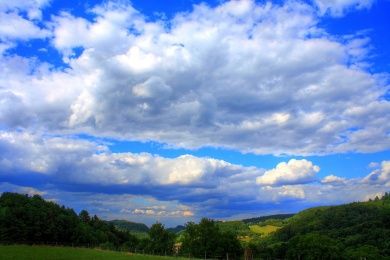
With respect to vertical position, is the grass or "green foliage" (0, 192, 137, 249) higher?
"green foliage" (0, 192, 137, 249)

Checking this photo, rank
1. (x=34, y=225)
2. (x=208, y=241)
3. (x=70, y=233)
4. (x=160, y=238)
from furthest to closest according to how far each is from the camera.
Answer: (x=160, y=238), (x=70, y=233), (x=208, y=241), (x=34, y=225)

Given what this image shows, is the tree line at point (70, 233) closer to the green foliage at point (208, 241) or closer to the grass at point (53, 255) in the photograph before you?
the green foliage at point (208, 241)

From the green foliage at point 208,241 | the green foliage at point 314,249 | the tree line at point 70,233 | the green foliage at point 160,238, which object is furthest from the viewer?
the green foliage at point 160,238

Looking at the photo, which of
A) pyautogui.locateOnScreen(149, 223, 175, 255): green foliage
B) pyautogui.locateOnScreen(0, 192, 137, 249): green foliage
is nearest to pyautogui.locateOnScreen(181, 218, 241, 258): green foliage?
pyautogui.locateOnScreen(149, 223, 175, 255): green foliage

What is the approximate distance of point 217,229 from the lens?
405ft

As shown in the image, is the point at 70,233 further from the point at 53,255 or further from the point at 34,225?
the point at 53,255

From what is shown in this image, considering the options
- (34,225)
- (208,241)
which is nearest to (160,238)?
(208,241)

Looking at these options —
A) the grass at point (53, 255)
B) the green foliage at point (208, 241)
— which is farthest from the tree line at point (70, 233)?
the grass at point (53, 255)

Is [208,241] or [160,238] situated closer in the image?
[208,241]

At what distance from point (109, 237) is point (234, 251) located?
79813mm

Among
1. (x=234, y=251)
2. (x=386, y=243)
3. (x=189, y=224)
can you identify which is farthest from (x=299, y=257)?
(x=386, y=243)

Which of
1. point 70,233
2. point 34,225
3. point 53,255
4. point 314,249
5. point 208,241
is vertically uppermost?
point 34,225

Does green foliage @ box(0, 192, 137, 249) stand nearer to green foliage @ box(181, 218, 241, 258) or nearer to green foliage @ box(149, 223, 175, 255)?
green foliage @ box(149, 223, 175, 255)

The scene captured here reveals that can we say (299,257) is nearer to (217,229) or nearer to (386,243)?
(217,229)
